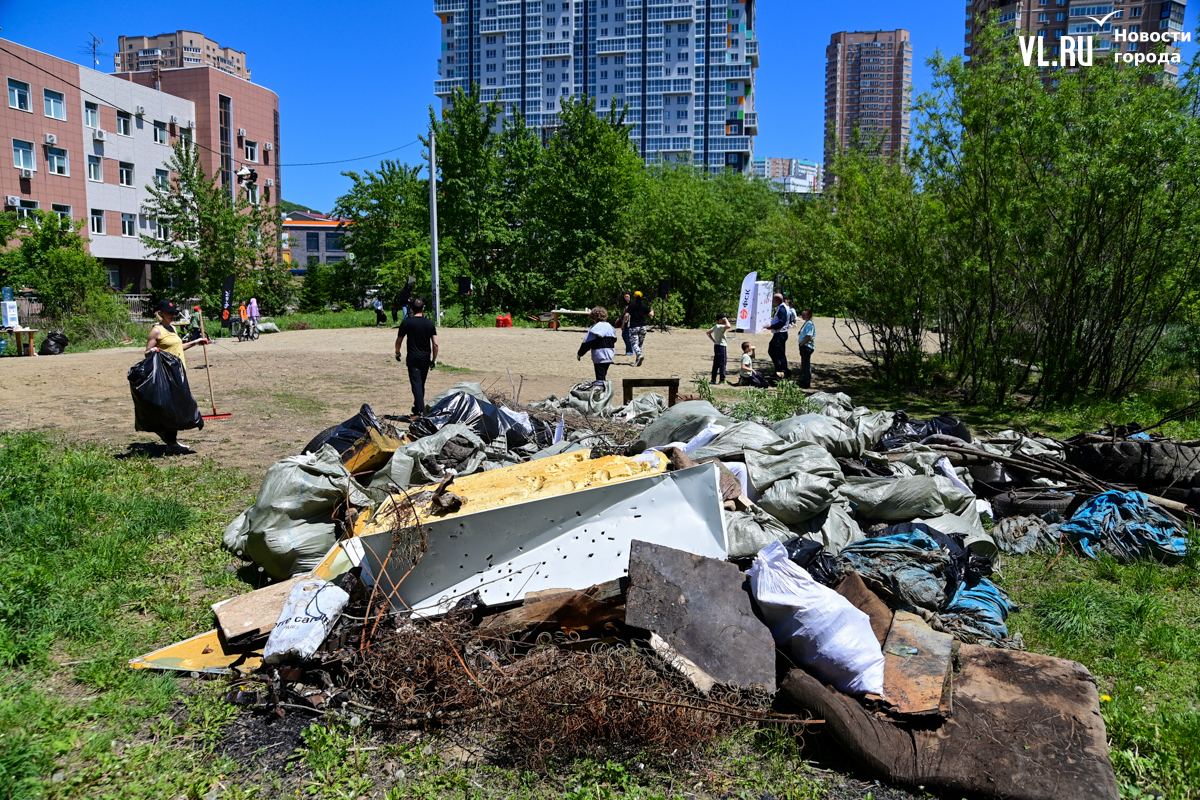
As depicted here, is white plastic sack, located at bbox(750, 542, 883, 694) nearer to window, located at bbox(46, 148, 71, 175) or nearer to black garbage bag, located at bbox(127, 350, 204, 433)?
black garbage bag, located at bbox(127, 350, 204, 433)

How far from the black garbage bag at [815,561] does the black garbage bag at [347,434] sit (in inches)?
134

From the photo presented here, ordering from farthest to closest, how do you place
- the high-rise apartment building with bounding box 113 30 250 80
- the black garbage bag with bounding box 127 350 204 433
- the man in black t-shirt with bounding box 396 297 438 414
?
the high-rise apartment building with bounding box 113 30 250 80, the man in black t-shirt with bounding box 396 297 438 414, the black garbage bag with bounding box 127 350 204 433

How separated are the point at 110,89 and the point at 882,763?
5011 cm

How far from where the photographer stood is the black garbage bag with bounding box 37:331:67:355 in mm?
18109

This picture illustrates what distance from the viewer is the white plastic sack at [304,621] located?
3.74 metres

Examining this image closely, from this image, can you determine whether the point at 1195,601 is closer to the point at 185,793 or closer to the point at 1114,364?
the point at 185,793

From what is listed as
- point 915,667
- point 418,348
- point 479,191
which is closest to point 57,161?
point 479,191

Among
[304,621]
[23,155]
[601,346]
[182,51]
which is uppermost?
[182,51]

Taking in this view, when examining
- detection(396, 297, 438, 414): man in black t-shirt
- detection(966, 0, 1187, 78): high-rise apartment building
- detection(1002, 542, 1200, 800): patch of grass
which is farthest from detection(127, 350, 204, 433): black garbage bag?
Answer: detection(966, 0, 1187, 78): high-rise apartment building

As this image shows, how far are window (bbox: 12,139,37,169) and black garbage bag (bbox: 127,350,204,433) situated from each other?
38.3m

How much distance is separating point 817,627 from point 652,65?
123420 millimetres

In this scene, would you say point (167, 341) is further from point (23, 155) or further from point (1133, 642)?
point (23, 155)

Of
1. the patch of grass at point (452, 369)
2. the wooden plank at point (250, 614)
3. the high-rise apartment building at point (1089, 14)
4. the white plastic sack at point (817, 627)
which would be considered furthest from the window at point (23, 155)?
the high-rise apartment building at point (1089, 14)

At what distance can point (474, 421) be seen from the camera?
22.7 ft
